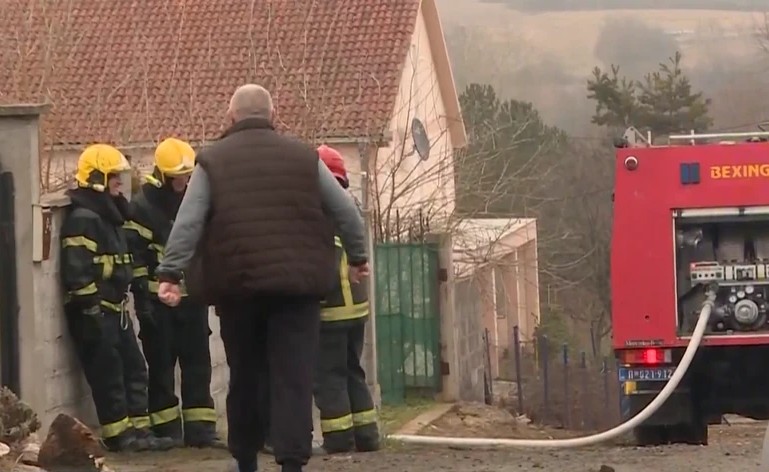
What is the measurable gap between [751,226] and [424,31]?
18508mm

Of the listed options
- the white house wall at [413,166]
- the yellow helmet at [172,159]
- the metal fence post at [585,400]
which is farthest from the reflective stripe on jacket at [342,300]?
the metal fence post at [585,400]

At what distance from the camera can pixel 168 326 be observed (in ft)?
28.7

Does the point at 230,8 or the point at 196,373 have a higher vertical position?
the point at 230,8

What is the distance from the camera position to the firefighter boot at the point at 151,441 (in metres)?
8.61

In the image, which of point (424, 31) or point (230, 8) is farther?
point (424, 31)

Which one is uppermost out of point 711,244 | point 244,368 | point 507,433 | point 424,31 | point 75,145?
point 424,31

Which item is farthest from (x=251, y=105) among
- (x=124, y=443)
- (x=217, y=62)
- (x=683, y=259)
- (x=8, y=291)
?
(x=217, y=62)

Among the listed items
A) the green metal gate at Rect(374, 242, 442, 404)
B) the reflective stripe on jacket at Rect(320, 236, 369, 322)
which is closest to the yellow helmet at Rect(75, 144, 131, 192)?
the reflective stripe on jacket at Rect(320, 236, 369, 322)

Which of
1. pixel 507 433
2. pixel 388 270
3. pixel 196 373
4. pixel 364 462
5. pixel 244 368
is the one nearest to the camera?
pixel 244 368

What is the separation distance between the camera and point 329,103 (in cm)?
2283

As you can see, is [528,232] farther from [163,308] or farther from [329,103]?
[163,308]

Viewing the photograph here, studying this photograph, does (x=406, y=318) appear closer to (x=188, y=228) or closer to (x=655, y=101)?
(x=188, y=228)

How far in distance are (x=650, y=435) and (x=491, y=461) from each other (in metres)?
3.19

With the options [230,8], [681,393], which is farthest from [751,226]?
[230,8]
